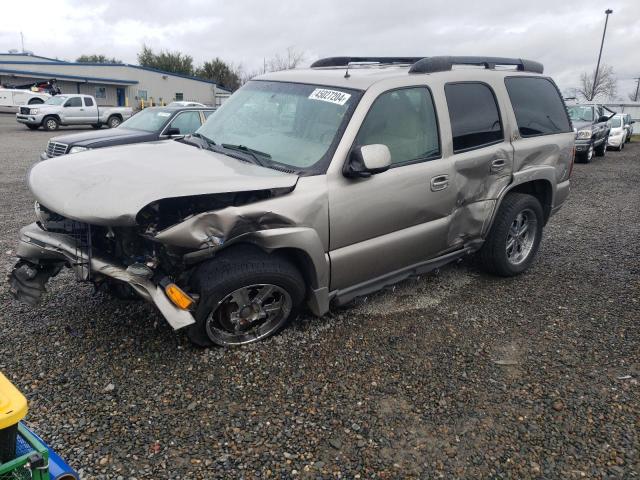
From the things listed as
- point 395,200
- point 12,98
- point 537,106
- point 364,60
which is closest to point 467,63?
point 537,106

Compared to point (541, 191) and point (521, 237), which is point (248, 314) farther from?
point (541, 191)

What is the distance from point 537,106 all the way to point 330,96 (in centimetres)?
233

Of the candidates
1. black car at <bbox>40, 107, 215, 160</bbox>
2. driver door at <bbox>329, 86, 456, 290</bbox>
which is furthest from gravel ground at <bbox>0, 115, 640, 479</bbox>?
black car at <bbox>40, 107, 215, 160</bbox>

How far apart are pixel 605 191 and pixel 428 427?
9.11m

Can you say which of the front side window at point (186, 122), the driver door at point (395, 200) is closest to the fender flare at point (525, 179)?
the driver door at point (395, 200)

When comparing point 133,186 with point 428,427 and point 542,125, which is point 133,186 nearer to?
point 428,427

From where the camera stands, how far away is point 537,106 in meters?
4.98

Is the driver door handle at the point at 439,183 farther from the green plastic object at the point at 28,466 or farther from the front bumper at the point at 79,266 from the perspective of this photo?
the green plastic object at the point at 28,466

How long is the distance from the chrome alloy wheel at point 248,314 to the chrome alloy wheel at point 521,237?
2.49m


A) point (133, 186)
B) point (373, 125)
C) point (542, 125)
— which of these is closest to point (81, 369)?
point (133, 186)

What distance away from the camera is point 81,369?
10.7 ft

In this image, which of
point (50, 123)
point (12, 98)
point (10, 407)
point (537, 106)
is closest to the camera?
point (10, 407)

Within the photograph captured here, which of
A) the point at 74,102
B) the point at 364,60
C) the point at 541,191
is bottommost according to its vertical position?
the point at 541,191

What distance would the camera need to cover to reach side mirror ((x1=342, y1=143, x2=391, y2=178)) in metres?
3.38
